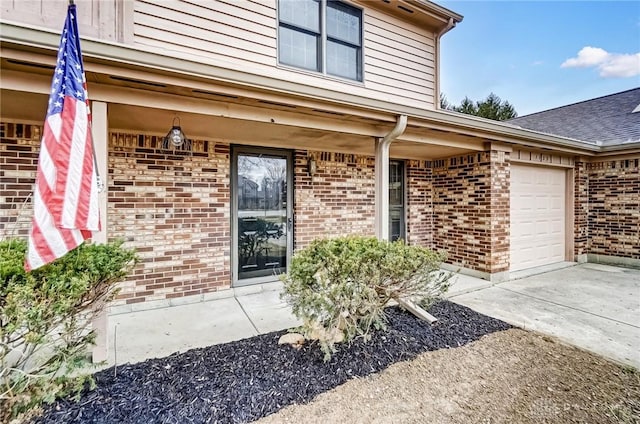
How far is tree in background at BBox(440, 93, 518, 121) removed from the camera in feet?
73.5

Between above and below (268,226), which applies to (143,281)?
below

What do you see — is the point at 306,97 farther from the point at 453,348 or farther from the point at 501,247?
the point at 501,247

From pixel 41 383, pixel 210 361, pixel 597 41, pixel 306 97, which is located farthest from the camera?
pixel 597 41

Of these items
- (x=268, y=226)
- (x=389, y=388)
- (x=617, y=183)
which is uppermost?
(x=617, y=183)

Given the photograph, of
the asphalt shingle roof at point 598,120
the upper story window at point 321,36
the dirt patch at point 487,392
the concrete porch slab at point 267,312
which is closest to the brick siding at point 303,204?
the concrete porch slab at point 267,312

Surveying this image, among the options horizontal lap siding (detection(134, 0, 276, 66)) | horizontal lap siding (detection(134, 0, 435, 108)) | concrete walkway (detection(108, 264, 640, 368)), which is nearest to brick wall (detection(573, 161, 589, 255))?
concrete walkway (detection(108, 264, 640, 368))

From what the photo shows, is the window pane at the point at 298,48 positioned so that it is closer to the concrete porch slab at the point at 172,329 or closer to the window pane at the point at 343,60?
the window pane at the point at 343,60

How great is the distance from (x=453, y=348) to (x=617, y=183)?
6.70 meters

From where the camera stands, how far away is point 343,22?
18.2 ft

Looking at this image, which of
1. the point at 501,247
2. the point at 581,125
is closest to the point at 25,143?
the point at 501,247

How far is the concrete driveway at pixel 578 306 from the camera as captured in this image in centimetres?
320

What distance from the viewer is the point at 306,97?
330 cm

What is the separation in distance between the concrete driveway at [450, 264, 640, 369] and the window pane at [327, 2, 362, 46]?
15.6ft

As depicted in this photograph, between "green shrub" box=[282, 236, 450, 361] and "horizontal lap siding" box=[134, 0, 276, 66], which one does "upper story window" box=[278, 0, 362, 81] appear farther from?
"green shrub" box=[282, 236, 450, 361]
